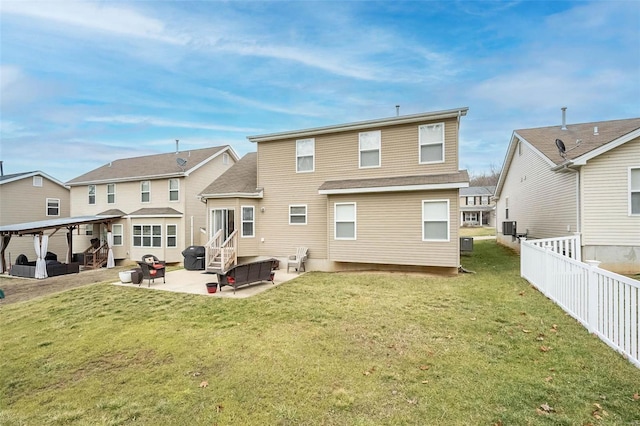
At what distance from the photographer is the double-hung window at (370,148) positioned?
12719 millimetres

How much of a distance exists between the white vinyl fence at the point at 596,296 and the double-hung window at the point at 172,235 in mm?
18826

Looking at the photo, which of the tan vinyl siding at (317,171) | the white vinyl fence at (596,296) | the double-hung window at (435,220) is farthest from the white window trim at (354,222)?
the white vinyl fence at (596,296)

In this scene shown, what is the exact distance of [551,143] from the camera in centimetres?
1471

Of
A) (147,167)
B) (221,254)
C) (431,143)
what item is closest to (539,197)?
(431,143)

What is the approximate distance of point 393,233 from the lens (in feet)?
38.8

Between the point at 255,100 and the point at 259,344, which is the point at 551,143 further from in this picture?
the point at 255,100

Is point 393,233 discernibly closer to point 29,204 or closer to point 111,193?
point 111,193

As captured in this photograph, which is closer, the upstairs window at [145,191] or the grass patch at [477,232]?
the upstairs window at [145,191]

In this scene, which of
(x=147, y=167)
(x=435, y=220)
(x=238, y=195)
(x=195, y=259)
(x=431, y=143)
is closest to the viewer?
(x=435, y=220)

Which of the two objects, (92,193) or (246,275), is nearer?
(246,275)

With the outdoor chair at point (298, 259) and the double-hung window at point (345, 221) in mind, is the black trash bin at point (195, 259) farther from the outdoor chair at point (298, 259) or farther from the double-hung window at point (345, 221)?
the double-hung window at point (345, 221)

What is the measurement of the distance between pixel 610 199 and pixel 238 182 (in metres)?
15.6

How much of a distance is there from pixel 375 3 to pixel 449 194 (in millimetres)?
8888

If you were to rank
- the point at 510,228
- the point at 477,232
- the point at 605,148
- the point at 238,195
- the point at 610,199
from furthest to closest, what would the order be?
the point at 477,232
the point at 510,228
the point at 238,195
the point at 610,199
the point at 605,148
